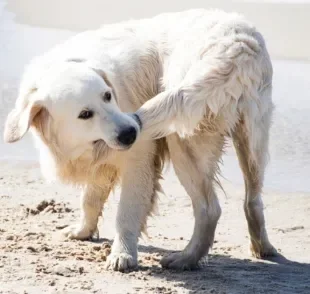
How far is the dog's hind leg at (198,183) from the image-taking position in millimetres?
6363

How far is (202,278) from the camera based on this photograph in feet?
20.2

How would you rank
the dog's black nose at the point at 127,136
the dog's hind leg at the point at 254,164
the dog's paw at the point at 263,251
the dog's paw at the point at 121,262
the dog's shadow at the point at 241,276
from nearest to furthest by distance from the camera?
the dog's black nose at the point at 127,136
the dog's shadow at the point at 241,276
the dog's paw at the point at 121,262
the dog's hind leg at the point at 254,164
the dog's paw at the point at 263,251

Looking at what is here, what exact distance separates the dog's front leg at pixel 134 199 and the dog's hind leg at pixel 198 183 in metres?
0.21

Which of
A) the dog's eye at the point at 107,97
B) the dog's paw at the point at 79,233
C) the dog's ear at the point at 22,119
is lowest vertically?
the dog's paw at the point at 79,233

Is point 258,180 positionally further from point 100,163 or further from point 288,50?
point 288,50

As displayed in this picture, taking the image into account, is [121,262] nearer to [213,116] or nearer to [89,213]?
[89,213]

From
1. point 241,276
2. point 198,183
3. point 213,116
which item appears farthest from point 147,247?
point 213,116

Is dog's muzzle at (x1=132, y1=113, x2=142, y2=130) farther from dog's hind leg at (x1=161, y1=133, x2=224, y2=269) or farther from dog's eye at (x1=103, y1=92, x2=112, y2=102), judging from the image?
dog's hind leg at (x1=161, y1=133, x2=224, y2=269)

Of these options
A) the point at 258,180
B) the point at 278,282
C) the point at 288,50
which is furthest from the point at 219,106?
the point at 288,50

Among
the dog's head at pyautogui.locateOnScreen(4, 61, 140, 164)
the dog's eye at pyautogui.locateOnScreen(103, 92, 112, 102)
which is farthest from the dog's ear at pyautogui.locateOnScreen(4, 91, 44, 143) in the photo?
the dog's eye at pyautogui.locateOnScreen(103, 92, 112, 102)

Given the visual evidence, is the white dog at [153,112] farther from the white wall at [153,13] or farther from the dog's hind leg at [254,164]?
the white wall at [153,13]

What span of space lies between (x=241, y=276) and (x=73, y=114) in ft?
4.99

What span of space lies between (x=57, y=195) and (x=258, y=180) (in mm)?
2361

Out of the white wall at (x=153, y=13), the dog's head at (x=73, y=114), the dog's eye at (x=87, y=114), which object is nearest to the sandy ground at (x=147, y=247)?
the dog's head at (x=73, y=114)
